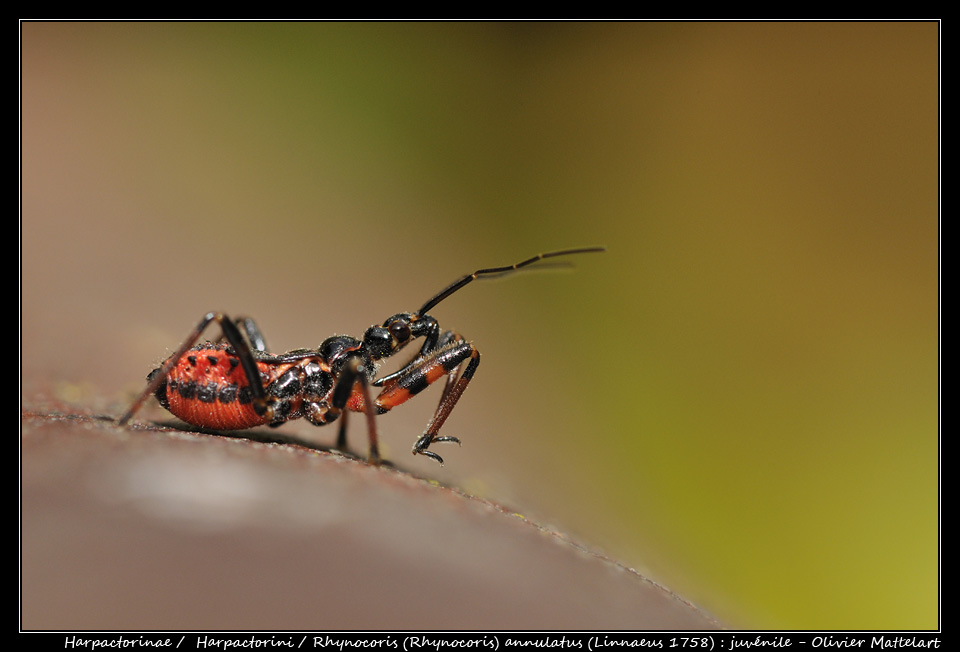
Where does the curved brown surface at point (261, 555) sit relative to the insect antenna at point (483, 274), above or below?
below

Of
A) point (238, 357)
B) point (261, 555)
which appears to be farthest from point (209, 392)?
point (261, 555)

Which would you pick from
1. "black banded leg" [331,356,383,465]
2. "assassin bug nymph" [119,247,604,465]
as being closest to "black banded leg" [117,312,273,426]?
"assassin bug nymph" [119,247,604,465]

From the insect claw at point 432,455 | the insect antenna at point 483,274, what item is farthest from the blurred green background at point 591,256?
the insect antenna at point 483,274

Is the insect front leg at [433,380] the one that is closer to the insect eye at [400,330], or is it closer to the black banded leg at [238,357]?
the insect eye at [400,330]

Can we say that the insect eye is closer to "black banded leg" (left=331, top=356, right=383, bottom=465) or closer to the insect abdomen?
"black banded leg" (left=331, top=356, right=383, bottom=465)

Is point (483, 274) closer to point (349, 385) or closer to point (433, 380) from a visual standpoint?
point (433, 380)

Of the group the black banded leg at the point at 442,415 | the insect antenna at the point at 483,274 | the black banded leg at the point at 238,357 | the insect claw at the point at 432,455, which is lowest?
the insect claw at the point at 432,455
